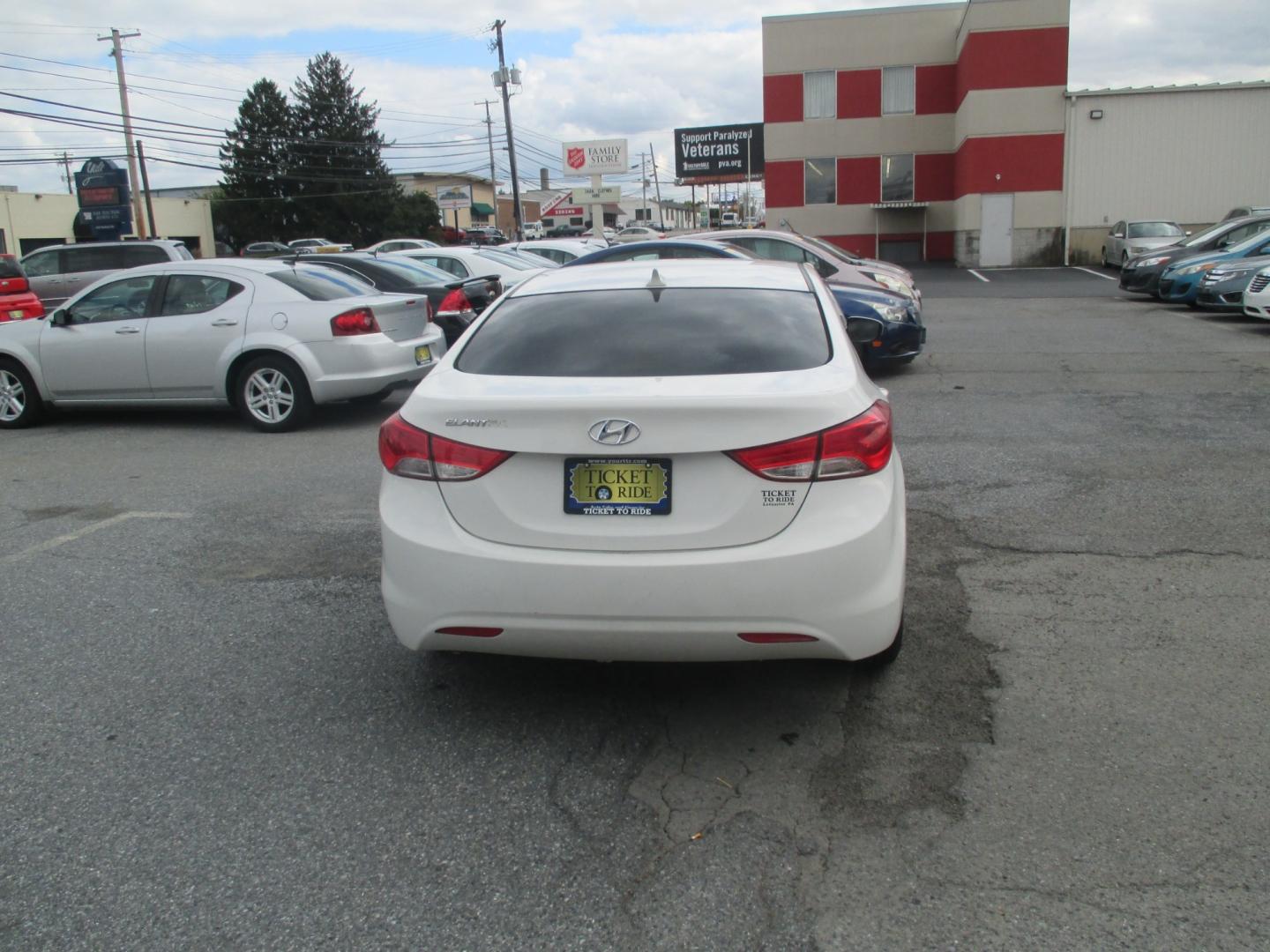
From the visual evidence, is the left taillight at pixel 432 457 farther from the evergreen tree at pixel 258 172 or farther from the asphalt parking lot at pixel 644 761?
the evergreen tree at pixel 258 172

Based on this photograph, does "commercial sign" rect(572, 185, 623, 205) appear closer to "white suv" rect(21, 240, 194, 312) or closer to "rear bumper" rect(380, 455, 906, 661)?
"white suv" rect(21, 240, 194, 312)

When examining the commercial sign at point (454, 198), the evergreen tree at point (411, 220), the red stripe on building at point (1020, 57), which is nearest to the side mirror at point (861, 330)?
the red stripe on building at point (1020, 57)

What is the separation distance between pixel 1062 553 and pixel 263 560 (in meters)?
4.23

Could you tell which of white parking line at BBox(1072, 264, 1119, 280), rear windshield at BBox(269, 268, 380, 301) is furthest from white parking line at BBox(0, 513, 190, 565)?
white parking line at BBox(1072, 264, 1119, 280)

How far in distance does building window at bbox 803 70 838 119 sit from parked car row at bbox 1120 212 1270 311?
20.1 meters

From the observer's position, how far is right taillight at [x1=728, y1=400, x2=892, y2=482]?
11.2ft

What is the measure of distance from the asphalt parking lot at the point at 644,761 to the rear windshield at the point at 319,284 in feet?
12.2

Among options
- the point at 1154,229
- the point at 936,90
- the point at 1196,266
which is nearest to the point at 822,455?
the point at 1196,266

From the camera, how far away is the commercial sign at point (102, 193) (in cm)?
3791

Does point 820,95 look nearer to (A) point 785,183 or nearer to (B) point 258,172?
(A) point 785,183

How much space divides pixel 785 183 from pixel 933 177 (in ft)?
17.9

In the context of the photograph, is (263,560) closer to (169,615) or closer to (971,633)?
(169,615)

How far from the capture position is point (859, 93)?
40344 mm

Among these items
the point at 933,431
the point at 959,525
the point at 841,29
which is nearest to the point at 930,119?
the point at 841,29
